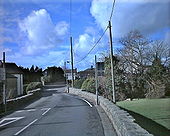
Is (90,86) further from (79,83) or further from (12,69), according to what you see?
(12,69)

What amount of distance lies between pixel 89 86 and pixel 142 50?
9.94 metres

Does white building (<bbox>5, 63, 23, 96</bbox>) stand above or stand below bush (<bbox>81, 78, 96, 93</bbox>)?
above

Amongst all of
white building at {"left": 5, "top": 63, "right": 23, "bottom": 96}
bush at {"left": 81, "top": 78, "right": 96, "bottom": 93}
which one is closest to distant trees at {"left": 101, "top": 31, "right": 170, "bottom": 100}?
bush at {"left": 81, "top": 78, "right": 96, "bottom": 93}

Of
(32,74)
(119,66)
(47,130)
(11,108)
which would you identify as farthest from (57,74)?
(47,130)

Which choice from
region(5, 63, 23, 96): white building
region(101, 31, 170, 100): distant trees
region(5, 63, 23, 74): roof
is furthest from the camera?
region(5, 63, 23, 74): roof

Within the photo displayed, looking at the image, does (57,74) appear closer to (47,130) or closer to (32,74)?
(32,74)

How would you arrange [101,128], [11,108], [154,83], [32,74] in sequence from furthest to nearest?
[32,74], [154,83], [11,108], [101,128]

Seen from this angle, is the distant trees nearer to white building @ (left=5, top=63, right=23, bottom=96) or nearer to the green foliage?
the green foliage

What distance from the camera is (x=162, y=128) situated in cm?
1252

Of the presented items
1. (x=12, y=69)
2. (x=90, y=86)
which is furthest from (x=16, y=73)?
(x=90, y=86)

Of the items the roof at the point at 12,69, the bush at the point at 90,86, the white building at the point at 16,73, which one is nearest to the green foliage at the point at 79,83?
the bush at the point at 90,86

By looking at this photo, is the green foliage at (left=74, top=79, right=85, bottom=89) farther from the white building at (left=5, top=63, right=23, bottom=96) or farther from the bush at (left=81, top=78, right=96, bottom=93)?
the white building at (left=5, top=63, right=23, bottom=96)

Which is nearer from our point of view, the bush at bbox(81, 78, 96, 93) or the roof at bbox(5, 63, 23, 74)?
the bush at bbox(81, 78, 96, 93)

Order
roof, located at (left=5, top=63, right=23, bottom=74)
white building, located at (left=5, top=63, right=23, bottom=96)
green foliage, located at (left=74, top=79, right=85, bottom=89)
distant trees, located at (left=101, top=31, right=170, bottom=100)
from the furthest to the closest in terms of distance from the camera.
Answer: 1. roof, located at (left=5, top=63, right=23, bottom=74)
2. white building, located at (left=5, top=63, right=23, bottom=96)
3. green foliage, located at (left=74, top=79, right=85, bottom=89)
4. distant trees, located at (left=101, top=31, right=170, bottom=100)
